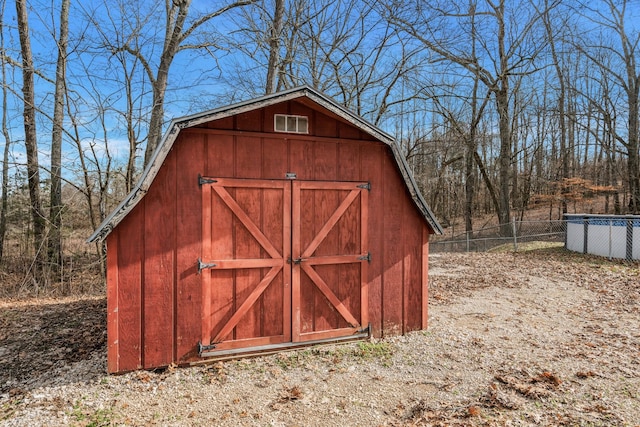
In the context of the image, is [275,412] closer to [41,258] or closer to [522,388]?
[522,388]

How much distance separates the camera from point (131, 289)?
4352 millimetres

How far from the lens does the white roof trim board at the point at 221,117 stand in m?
4.15

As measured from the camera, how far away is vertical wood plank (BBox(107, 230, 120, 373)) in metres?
4.25

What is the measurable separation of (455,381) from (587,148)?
32.5 meters

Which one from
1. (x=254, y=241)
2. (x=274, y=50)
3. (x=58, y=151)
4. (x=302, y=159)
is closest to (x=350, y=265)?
(x=254, y=241)

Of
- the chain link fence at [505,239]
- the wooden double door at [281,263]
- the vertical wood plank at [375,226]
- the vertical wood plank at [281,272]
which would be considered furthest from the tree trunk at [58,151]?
the chain link fence at [505,239]

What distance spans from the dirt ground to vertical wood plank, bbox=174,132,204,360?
1.53 ft

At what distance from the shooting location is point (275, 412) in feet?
11.9

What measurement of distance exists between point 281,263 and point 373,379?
1.79 metres

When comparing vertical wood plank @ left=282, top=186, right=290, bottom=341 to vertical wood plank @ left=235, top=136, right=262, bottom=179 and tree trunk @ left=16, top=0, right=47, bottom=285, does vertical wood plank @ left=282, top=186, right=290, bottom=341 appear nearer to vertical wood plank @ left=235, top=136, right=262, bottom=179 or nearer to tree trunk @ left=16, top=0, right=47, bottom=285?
vertical wood plank @ left=235, top=136, right=262, bottom=179

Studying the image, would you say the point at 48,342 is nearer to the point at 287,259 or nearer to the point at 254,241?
the point at 254,241

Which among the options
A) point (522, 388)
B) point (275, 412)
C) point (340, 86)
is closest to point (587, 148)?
point (340, 86)

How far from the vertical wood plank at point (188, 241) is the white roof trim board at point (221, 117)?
0.74 ft

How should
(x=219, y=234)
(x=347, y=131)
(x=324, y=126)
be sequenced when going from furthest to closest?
1. (x=347, y=131)
2. (x=324, y=126)
3. (x=219, y=234)
